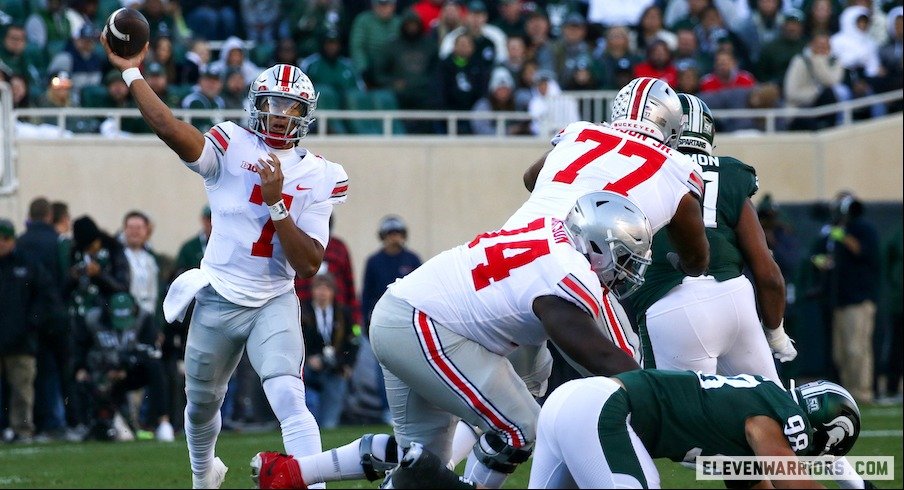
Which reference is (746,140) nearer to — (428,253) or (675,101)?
(428,253)

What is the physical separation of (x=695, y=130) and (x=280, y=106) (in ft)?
5.91

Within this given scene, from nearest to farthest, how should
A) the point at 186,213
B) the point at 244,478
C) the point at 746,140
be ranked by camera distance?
the point at 244,478 → the point at 186,213 → the point at 746,140

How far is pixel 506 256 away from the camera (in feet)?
17.6

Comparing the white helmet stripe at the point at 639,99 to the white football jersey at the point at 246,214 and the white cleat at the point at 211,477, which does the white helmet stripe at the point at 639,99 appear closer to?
the white football jersey at the point at 246,214

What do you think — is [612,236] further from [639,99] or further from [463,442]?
[463,442]

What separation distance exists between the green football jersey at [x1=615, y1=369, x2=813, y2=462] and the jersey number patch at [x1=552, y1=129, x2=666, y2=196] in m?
1.13

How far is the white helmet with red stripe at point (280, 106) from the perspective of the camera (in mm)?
6727

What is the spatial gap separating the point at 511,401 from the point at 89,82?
30.0 ft

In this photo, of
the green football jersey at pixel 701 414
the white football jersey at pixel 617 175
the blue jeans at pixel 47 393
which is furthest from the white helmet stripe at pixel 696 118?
the blue jeans at pixel 47 393

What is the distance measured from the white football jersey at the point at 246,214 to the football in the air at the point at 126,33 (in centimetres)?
48

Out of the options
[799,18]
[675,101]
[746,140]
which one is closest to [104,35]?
[675,101]

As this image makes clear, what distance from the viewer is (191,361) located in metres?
6.68

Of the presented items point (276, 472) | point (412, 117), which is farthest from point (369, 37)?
point (276, 472)

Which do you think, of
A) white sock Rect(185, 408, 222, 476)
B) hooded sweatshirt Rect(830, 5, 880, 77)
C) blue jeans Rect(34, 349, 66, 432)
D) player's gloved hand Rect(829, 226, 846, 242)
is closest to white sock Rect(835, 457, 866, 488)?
white sock Rect(185, 408, 222, 476)
